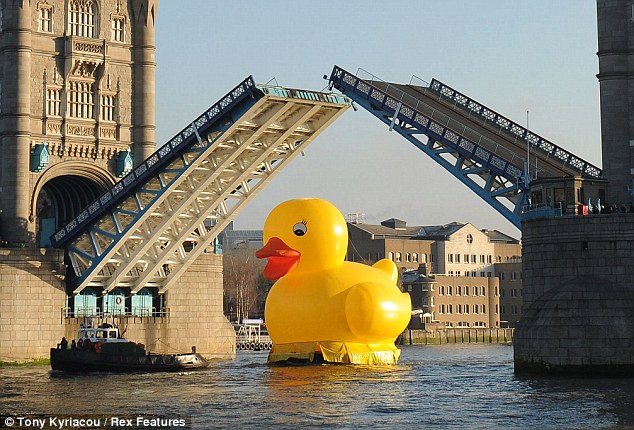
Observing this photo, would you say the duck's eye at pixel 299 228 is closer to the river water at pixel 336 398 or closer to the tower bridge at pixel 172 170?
the river water at pixel 336 398

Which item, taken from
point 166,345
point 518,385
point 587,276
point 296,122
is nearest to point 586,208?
point 587,276

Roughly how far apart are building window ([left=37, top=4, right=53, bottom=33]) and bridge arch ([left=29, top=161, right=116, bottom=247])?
5936mm

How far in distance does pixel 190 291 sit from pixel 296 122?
475 inches

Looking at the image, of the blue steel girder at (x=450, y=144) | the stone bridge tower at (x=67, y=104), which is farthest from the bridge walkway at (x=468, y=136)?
the stone bridge tower at (x=67, y=104)

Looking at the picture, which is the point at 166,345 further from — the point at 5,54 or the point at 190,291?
the point at 5,54

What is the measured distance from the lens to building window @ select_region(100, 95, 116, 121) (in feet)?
207

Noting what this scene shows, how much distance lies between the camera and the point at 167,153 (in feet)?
181

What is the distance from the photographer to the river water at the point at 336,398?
31.2 metres

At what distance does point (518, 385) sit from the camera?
4006 cm

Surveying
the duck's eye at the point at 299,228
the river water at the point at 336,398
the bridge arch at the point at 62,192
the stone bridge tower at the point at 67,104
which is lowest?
the river water at the point at 336,398

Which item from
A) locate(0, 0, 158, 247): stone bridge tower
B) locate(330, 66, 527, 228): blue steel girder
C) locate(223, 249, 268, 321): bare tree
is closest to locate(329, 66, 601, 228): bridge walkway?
locate(330, 66, 527, 228): blue steel girder

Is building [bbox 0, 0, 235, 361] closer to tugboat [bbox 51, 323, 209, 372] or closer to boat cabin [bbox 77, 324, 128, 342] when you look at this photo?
boat cabin [bbox 77, 324, 128, 342]

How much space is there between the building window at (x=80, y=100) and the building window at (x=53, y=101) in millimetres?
508

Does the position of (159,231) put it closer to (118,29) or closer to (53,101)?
(53,101)
